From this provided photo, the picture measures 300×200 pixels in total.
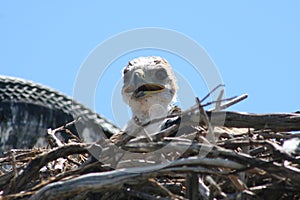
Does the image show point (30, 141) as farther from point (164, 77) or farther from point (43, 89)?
point (164, 77)

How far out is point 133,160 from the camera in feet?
15.2

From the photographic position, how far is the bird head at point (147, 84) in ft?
21.1

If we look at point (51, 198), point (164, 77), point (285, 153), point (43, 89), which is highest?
point (43, 89)

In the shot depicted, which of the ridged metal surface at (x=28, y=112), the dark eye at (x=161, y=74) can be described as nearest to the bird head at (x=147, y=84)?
the dark eye at (x=161, y=74)

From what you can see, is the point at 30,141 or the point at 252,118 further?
the point at 30,141

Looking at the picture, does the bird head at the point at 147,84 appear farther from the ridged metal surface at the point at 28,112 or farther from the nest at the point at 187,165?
the ridged metal surface at the point at 28,112

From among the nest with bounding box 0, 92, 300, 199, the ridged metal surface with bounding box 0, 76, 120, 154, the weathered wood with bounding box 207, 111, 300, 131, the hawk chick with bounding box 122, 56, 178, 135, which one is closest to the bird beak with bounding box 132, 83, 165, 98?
the hawk chick with bounding box 122, 56, 178, 135

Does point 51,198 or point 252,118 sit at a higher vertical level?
point 252,118

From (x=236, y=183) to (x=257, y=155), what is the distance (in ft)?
1.44

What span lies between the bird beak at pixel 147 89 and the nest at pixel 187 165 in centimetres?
158

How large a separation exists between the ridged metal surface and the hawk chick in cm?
654

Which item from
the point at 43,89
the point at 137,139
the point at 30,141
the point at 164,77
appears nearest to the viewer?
the point at 137,139

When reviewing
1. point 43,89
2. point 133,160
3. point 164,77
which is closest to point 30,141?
point 43,89

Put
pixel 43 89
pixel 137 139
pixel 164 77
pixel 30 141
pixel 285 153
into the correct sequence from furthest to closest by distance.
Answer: pixel 43 89
pixel 30 141
pixel 164 77
pixel 137 139
pixel 285 153
